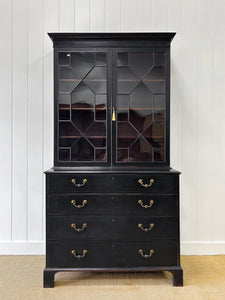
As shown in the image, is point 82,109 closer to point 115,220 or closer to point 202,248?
point 115,220

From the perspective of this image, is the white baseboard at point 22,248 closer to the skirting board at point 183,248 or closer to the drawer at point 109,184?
the skirting board at point 183,248

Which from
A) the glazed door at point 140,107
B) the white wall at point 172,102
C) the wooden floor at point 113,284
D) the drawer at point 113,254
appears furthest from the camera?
the white wall at point 172,102

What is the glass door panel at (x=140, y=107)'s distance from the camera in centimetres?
247

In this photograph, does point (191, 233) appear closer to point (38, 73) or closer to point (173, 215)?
point (173, 215)

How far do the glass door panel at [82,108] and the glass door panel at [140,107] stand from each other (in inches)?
5.3

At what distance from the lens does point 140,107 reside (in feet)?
8.15

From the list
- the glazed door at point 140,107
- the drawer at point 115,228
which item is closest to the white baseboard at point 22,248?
the drawer at point 115,228

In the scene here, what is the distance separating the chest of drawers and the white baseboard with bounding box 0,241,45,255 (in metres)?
0.67

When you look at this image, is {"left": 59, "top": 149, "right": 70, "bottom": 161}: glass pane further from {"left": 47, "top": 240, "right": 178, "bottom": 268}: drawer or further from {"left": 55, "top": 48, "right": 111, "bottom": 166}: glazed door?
{"left": 47, "top": 240, "right": 178, "bottom": 268}: drawer

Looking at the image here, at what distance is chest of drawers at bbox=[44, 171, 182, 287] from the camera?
236 cm

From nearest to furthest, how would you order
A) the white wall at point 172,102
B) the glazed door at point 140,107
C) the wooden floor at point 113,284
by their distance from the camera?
the wooden floor at point 113,284 < the glazed door at point 140,107 < the white wall at point 172,102

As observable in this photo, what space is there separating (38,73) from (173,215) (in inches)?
74.5

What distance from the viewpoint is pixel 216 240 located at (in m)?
3.01

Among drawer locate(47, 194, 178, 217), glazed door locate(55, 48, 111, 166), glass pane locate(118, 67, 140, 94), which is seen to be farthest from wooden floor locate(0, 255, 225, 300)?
glass pane locate(118, 67, 140, 94)
